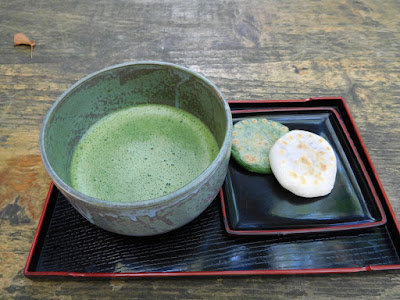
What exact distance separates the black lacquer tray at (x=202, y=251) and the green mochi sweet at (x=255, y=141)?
0.34ft

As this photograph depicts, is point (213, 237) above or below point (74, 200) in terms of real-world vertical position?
below

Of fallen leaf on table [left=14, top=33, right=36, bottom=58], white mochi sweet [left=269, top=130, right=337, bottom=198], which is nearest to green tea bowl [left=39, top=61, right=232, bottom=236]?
white mochi sweet [left=269, top=130, right=337, bottom=198]

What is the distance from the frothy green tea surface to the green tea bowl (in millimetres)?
17

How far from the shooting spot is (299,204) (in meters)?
0.64

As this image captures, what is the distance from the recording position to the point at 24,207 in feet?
2.28

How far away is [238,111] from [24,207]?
20.2 inches

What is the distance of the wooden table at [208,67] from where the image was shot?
59 cm

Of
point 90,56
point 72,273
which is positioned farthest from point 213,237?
point 90,56

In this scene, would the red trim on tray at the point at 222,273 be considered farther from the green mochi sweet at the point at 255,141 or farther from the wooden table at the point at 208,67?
the green mochi sweet at the point at 255,141

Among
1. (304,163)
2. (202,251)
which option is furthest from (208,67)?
(202,251)

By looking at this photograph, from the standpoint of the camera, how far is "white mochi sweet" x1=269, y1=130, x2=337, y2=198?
0.64 m

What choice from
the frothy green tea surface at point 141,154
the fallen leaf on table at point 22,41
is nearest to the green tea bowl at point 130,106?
the frothy green tea surface at point 141,154

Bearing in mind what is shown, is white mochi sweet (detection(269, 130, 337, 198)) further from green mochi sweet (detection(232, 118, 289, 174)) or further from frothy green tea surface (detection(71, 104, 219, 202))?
frothy green tea surface (detection(71, 104, 219, 202))

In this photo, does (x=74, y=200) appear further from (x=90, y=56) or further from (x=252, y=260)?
(x=90, y=56)
